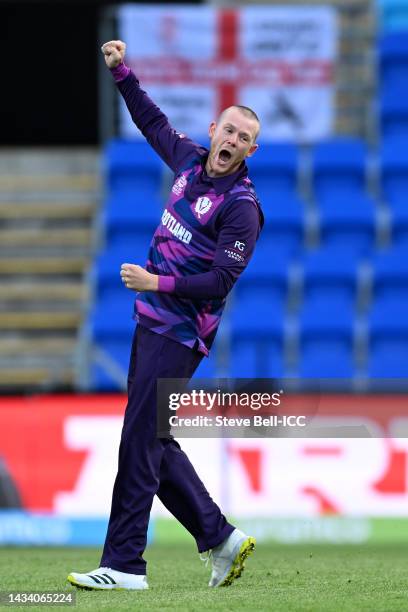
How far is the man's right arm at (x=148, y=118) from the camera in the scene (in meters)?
5.66

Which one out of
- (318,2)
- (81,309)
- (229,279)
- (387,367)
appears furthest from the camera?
(318,2)

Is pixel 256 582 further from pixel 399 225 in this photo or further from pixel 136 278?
pixel 399 225

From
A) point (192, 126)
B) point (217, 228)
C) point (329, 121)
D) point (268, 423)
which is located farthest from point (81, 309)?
point (217, 228)

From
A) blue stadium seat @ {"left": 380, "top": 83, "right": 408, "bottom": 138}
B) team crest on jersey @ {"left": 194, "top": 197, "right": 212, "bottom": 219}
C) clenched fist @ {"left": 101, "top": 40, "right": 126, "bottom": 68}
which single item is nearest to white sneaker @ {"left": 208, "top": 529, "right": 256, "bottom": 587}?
team crest on jersey @ {"left": 194, "top": 197, "right": 212, "bottom": 219}

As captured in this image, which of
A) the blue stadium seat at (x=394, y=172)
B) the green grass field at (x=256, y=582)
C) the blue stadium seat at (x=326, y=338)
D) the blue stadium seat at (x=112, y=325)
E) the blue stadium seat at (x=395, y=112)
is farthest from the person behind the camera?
the blue stadium seat at (x=395, y=112)

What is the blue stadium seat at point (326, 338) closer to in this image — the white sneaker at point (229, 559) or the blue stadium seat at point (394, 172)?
the blue stadium seat at point (394, 172)

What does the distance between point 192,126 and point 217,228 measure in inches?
313


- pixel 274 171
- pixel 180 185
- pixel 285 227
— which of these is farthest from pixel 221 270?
pixel 274 171

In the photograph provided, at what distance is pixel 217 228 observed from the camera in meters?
5.38

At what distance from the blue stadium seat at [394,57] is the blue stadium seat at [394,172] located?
2.72 ft

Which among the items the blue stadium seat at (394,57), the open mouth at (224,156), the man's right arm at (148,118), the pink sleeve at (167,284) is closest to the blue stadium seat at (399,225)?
the blue stadium seat at (394,57)

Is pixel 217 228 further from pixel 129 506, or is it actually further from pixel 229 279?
pixel 129 506

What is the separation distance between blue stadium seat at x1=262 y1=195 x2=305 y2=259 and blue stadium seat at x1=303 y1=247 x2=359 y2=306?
0.45 metres

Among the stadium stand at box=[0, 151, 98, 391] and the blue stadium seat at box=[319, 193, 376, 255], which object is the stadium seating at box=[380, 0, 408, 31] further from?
the stadium stand at box=[0, 151, 98, 391]
